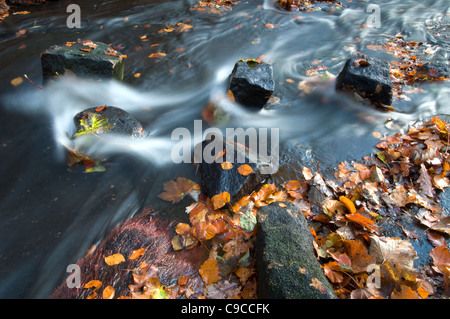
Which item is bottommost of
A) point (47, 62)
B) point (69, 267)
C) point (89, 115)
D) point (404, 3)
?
point (69, 267)

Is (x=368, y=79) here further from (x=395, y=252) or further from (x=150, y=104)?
(x=150, y=104)

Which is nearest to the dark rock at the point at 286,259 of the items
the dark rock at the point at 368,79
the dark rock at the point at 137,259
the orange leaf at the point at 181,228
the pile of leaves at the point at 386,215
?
the pile of leaves at the point at 386,215

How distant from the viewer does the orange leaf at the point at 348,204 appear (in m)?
2.67

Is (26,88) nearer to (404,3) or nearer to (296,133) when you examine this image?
(296,133)

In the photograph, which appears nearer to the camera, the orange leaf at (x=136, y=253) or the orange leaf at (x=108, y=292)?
the orange leaf at (x=108, y=292)

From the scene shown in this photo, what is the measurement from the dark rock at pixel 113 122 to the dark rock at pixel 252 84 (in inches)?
64.6

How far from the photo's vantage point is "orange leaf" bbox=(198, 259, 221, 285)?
2246mm

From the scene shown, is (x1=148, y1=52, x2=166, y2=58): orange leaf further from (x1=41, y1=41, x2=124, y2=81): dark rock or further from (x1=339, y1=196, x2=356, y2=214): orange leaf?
(x1=339, y1=196, x2=356, y2=214): orange leaf

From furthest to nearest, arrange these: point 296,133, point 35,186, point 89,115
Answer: point 296,133, point 89,115, point 35,186

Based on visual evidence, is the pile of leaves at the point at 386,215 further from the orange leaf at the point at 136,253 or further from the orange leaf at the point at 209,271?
the orange leaf at the point at 136,253

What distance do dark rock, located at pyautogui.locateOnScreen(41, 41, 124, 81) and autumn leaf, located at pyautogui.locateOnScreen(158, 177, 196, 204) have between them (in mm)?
2582
